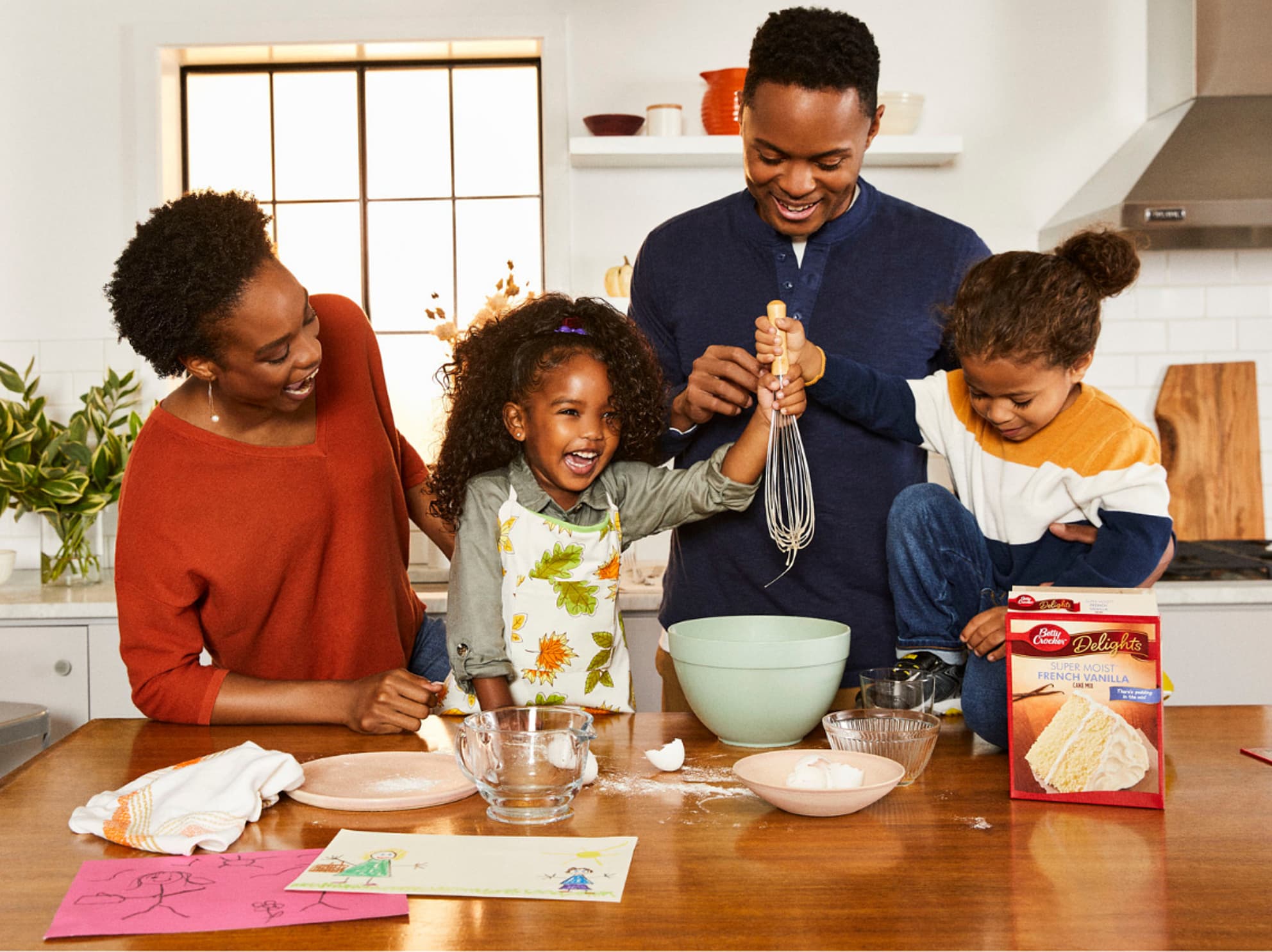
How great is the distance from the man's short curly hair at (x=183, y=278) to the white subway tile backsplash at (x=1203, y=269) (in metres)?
2.58

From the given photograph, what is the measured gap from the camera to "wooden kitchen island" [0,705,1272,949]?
86cm

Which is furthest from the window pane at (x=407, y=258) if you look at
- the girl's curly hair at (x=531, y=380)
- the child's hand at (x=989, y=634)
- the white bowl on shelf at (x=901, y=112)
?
the child's hand at (x=989, y=634)

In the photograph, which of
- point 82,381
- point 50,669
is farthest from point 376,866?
point 82,381

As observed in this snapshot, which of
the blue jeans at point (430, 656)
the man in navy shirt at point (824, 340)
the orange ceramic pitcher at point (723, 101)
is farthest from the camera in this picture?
the orange ceramic pitcher at point (723, 101)

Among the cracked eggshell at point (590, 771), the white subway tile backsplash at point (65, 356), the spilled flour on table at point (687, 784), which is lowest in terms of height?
the spilled flour on table at point (687, 784)

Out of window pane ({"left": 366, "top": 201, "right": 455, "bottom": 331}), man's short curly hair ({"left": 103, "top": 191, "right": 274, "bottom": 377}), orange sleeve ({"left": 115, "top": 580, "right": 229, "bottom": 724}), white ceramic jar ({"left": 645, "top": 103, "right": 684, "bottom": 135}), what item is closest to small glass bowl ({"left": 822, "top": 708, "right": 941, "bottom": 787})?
orange sleeve ({"left": 115, "top": 580, "right": 229, "bottom": 724})

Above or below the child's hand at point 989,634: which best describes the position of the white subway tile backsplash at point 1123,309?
above

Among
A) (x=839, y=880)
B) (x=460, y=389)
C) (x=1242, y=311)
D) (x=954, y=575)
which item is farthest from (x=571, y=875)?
(x=1242, y=311)

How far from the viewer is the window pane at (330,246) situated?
3.53m

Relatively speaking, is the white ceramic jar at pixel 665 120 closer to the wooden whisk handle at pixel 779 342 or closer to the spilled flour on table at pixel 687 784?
the wooden whisk handle at pixel 779 342

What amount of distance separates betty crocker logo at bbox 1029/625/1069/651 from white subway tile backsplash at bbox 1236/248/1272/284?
2490 mm

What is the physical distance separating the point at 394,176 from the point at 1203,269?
234 cm

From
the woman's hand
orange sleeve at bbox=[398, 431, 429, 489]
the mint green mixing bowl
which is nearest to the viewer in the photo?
the mint green mixing bowl

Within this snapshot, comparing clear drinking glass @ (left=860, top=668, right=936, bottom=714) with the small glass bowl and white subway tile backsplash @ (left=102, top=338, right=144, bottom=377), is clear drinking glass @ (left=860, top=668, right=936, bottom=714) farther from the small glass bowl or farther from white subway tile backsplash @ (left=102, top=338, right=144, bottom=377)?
white subway tile backsplash @ (left=102, top=338, right=144, bottom=377)
